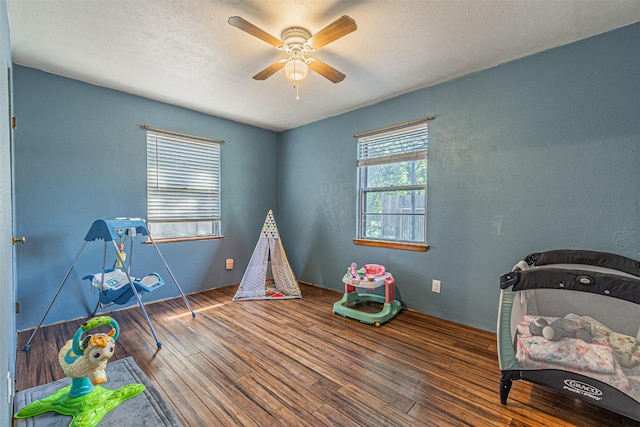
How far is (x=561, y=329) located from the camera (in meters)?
1.67

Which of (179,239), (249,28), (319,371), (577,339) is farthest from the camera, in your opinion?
Result: (179,239)

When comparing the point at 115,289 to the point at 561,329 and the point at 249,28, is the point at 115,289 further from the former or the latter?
the point at 561,329

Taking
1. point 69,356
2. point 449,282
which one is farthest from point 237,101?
point 449,282

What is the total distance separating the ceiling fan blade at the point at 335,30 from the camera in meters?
1.67

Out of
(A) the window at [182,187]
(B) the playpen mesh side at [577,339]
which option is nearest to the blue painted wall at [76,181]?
(A) the window at [182,187]

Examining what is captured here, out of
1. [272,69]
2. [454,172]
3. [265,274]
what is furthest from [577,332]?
[265,274]

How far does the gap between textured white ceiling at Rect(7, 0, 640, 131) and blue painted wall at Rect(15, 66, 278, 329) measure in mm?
269

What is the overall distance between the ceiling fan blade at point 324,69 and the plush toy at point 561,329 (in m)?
2.22

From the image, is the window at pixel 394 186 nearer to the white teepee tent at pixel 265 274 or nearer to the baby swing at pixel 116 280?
the white teepee tent at pixel 265 274

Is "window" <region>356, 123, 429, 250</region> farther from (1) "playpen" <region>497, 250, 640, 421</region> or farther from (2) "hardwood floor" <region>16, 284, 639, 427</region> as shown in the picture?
(1) "playpen" <region>497, 250, 640, 421</region>

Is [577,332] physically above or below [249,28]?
below

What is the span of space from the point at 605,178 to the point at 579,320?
1111 mm

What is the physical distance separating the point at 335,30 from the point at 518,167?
193cm

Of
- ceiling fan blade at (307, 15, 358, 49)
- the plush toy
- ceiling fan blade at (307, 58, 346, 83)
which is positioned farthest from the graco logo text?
ceiling fan blade at (307, 58, 346, 83)
